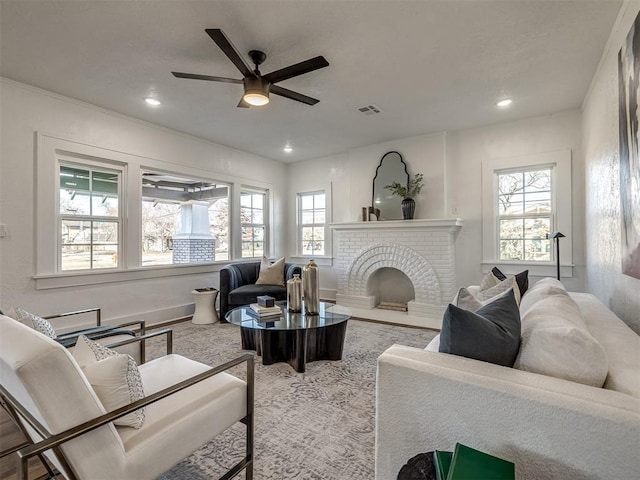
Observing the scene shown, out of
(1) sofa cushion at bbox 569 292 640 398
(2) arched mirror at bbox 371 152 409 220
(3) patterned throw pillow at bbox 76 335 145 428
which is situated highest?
(2) arched mirror at bbox 371 152 409 220

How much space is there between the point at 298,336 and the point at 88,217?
2959 mm

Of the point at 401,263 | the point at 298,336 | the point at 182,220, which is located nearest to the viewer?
the point at 298,336

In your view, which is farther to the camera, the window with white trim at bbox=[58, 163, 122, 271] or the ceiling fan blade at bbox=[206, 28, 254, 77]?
the window with white trim at bbox=[58, 163, 122, 271]

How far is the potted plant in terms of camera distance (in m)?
4.50

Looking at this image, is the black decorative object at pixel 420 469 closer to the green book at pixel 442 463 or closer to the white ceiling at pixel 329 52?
the green book at pixel 442 463

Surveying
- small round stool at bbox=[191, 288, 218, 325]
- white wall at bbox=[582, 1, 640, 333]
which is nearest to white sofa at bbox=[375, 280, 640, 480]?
white wall at bbox=[582, 1, 640, 333]

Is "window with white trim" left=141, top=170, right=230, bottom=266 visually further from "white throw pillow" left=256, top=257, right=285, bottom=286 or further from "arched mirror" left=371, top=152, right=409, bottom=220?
"arched mirror" left=371, top=152, right=409, bottom=220

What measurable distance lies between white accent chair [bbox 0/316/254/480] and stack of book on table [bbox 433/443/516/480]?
887mm

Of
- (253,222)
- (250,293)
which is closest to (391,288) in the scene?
(250,293)

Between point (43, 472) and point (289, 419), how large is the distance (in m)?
1.28

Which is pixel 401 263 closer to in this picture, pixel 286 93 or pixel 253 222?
pixel 253 222

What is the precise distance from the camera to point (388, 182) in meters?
4.84

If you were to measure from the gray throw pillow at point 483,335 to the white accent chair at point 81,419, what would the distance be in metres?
0.95

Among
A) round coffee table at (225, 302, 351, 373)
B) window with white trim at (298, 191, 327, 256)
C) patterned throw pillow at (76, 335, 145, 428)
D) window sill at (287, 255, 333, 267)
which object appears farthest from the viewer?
window with white trim at (298, 191, 327, 256)
